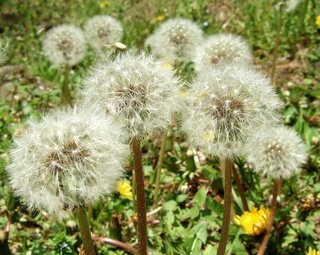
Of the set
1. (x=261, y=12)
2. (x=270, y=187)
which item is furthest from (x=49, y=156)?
(x=261, y=12)

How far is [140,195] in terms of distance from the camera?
101 inches

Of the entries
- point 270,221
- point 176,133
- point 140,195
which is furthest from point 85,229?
point 270,221

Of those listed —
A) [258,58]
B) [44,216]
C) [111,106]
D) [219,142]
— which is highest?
[111,106]

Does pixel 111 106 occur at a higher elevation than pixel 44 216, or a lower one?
higher

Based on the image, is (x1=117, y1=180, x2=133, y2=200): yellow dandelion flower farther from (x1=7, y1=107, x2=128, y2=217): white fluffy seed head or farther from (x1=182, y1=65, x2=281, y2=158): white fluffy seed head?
(x1=7, y1=107, x2=128, y2=217): white fluffy seed head

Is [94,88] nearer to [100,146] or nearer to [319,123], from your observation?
[100,146]

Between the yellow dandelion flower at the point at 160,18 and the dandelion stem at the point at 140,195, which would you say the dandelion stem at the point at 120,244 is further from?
the yellow dandelion flower at the point at 160,18

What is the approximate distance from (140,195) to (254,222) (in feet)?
3.88

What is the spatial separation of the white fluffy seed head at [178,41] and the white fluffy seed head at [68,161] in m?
1.77

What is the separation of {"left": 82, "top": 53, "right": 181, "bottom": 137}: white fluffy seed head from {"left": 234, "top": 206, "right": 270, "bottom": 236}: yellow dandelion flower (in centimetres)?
125

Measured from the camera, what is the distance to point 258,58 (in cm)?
602

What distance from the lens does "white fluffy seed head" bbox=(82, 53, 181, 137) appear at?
2.44 meters

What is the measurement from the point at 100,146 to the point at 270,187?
87.1 inches

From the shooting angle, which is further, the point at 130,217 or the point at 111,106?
the point at 130,217
